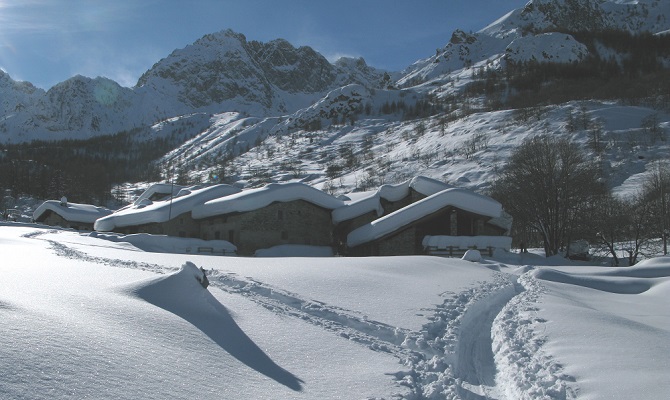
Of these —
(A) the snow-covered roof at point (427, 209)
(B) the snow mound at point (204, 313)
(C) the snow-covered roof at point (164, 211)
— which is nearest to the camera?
(B) the snow mound at point (204, 313)

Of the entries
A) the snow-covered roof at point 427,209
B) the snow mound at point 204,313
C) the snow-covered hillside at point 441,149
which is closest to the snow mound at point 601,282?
the snow-covered roof at point 427,209

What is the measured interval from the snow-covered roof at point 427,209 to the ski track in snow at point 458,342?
17.1 metres

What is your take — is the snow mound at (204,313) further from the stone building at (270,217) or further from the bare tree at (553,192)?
the bare tree at (553,192)

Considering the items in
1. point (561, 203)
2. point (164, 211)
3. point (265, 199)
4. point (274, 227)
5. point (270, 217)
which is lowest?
point (274, 227)

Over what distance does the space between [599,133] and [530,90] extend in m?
61.9

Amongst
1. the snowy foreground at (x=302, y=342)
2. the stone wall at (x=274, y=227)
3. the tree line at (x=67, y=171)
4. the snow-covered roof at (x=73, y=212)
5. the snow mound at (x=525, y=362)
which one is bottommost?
the snow mound at (x=525, y=362)

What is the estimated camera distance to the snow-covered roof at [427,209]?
1158 inches

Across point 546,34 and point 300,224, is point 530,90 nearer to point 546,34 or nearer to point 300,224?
point 546,34

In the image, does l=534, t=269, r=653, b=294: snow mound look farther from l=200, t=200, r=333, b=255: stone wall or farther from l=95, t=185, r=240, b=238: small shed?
l=95, t=185, r=240, b=238: small shed

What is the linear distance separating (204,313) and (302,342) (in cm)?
164

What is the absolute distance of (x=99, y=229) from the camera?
39.9 meters

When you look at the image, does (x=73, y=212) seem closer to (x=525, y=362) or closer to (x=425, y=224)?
(x=425, y=224)

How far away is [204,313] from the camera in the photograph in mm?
7184

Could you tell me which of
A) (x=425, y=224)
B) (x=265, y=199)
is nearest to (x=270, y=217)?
(x=265, y=199)
